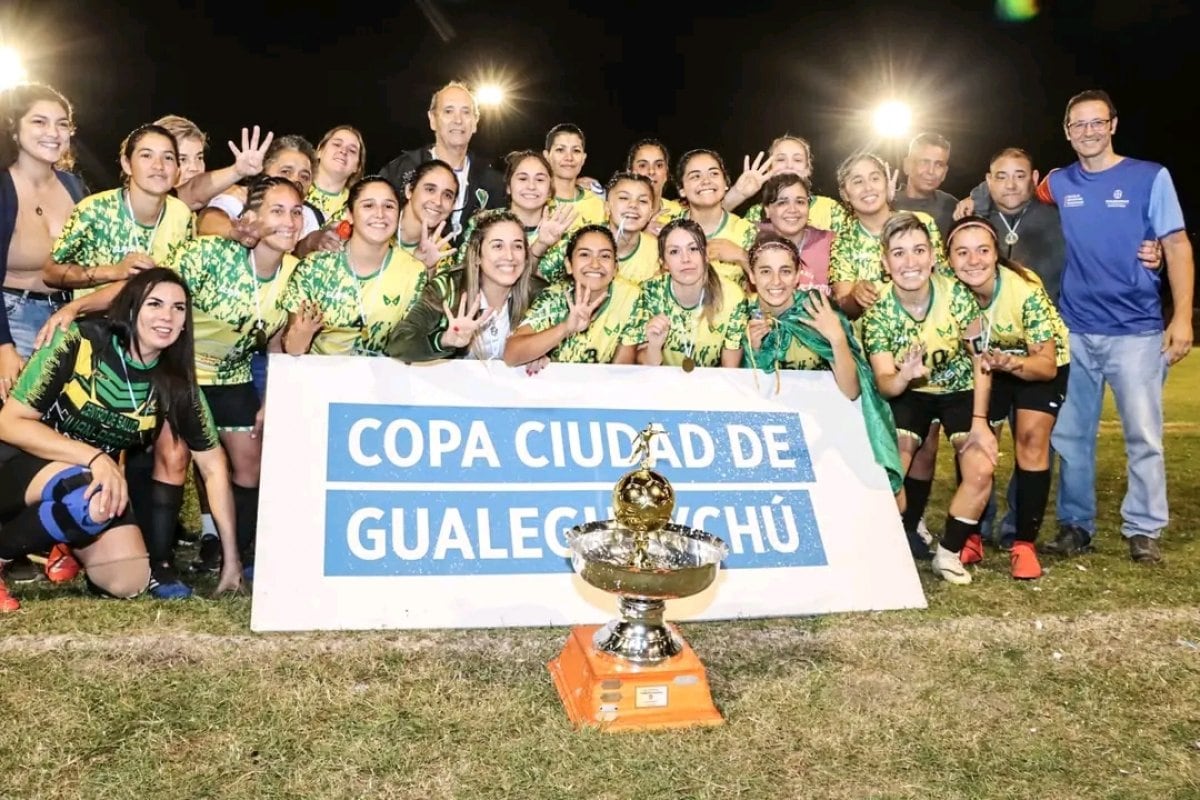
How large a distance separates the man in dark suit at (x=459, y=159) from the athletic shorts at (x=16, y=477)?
2.36 meters

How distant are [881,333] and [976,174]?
22183 millimetres

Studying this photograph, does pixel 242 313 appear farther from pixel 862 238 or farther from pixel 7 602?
pixel 862 238

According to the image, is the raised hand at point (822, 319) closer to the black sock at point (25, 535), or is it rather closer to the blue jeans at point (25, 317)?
the black sock at point (25, 535)

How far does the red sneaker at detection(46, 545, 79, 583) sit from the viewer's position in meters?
4.10

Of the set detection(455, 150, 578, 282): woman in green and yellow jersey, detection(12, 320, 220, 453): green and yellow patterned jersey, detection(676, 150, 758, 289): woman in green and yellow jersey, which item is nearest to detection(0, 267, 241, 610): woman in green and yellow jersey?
detection(12, 320, 220, 453): green and yellow patterned jersey

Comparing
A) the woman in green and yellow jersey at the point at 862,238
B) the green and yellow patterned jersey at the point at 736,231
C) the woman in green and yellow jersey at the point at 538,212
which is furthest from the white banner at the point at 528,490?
the green and yellow patterned jersey at the point at 736,231

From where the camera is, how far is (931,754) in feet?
9.03

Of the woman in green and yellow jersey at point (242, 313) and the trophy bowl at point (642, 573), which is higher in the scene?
the woman in green and yellow jersey at point (242, 313)

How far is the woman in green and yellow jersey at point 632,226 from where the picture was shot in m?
4.88

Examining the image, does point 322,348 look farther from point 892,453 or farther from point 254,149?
point 892,453

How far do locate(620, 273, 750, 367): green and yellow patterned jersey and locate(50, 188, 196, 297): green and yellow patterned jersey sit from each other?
2041 mm

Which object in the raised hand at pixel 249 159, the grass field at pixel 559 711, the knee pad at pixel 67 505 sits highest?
the raised hand at pixel 249 159

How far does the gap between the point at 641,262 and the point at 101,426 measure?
257 cm

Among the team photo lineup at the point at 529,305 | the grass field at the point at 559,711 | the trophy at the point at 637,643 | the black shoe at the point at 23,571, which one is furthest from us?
the black shoe at the point at 23,571
